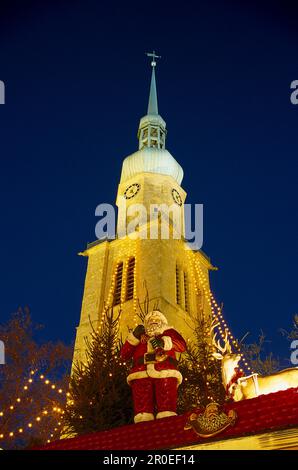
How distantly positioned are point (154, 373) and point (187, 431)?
2064mm

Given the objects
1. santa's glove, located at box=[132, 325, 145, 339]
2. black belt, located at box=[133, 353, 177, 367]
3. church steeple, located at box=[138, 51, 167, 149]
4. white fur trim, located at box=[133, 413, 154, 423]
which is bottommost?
white fur trim, located at box=[133, 413, 154, 423]

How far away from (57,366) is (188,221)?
15.4m

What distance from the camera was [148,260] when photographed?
29500 mm

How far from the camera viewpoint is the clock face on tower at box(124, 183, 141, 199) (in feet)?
Answer: 115

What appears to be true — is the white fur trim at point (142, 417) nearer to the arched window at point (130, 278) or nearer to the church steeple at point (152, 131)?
the arched window at point (130, 278)

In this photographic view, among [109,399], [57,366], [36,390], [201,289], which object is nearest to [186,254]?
[201,289]

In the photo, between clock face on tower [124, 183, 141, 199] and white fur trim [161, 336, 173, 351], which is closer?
white fur trim [161, 336, 173, 351]

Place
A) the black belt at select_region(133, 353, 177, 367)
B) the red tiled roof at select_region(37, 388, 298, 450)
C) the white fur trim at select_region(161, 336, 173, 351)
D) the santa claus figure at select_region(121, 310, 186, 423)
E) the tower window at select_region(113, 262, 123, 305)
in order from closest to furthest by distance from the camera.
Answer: the red tiled roof at select_region(37, 388, 298, 450), the santa claus figure at select_region(121, 310, 186, 423), the black belt at select_region(133, 353, 177, 367), the white fur trim at select_region(161, 336, 173, 351), the tower window at select_region(113, 262, 123, 305)

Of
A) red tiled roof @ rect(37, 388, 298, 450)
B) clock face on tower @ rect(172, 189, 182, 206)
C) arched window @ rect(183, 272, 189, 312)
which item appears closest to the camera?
red tiled roof @ rect(37, 388, 298, 450)

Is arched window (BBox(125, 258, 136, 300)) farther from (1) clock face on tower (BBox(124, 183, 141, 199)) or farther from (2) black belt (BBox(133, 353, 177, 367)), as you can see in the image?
(2) black belt (BBox(133, 353, 177, 367))

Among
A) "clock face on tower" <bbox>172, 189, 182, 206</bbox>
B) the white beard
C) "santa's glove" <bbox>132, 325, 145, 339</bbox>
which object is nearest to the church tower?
"clock face on tower" <bbox>172, 189, 182, 206</bbox>

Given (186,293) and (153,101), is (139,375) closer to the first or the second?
(186,293)

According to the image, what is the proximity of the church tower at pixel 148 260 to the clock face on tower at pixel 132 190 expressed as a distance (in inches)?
0.6

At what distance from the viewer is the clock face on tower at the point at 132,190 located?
115 ft
